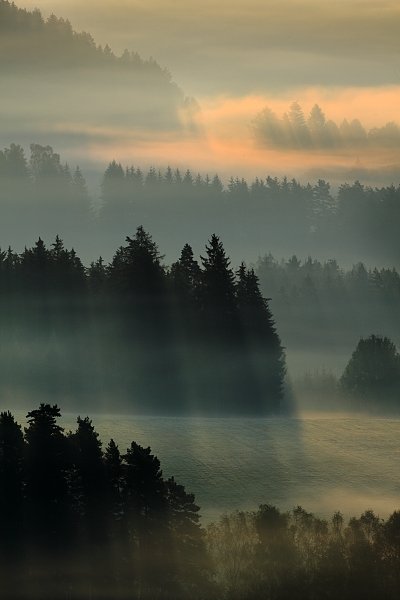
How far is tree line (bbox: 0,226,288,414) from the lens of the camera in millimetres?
89812

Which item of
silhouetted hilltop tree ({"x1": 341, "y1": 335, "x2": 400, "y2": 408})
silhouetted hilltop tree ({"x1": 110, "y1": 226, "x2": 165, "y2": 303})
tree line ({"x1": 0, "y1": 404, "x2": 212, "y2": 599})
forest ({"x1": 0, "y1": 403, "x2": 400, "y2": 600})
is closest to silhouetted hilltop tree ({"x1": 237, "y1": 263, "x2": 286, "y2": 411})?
silhouetted hilltop tree ({"x1": 110, "y1": 226, "x2": 165, "y2": 303})

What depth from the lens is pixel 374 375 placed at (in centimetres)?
9788

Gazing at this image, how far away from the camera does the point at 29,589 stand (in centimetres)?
4391

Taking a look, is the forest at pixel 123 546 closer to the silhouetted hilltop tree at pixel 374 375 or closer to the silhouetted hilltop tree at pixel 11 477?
the silhouetted hilltop tree at pixel 11 477

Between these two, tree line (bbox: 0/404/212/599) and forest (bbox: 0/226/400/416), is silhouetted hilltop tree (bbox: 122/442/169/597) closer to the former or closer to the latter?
tree line (bbox: 0/404/212/599)

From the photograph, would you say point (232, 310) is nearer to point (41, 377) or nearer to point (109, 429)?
point (41, 377)

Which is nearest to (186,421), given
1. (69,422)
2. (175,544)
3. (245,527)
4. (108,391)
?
(69,422)

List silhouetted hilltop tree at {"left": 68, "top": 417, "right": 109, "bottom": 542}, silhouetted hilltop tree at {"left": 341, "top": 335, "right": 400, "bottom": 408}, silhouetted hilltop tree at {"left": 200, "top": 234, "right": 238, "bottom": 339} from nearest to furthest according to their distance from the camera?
silhouetted hilltop tree at {"left": 68, "top": 417, "right": 109, "bottom": 542} → silhouetted hilltop tree at {"left": 200, "top": 234, "right": 238, "bottom": 339} → silhouetted hilltop tree at {"left": 341, "top": 335, "right": 400, "bottom": 408}

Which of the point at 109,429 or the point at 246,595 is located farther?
the point at 109,429

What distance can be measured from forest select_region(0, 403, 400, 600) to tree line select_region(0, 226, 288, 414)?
131ft

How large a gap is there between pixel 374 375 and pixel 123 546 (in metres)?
54.0

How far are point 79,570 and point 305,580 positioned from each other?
8.25 meters

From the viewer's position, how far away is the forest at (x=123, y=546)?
4503cm

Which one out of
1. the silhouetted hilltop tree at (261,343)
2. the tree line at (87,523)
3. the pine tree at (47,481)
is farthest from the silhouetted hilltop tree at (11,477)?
the silhouetted hilltop tree at (261,343)
